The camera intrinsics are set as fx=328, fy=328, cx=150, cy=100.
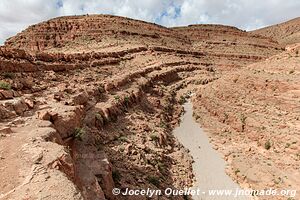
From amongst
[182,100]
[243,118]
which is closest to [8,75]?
[243,118]

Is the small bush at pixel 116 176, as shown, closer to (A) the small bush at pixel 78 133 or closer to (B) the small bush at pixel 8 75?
(A) the small bush at pixel 78 133

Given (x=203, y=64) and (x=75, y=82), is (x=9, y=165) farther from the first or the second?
(x=203, y=64)

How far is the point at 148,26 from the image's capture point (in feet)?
186

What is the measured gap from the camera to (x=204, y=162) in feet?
58.2

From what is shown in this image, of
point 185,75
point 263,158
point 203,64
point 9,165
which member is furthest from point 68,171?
point 203,64

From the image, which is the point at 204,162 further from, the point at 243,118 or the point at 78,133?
the point at 78,133

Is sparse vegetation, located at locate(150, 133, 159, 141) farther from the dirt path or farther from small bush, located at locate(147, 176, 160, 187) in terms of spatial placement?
small bush, located at locate(147, 176, 160, 187)

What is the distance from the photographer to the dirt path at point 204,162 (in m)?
15.2

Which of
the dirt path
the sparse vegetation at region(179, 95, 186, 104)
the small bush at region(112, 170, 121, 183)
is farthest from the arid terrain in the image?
the dirt path

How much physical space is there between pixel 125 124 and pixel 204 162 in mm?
4751

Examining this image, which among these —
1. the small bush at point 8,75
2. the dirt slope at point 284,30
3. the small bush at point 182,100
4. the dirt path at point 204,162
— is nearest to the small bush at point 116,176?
the dirt path at point 204,162

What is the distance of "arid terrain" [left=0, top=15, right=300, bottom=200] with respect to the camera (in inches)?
308

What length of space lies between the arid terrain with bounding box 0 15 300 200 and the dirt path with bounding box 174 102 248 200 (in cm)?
45

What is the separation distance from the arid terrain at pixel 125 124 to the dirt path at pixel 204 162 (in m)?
0.45
